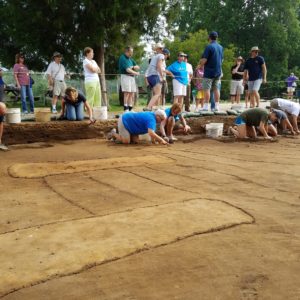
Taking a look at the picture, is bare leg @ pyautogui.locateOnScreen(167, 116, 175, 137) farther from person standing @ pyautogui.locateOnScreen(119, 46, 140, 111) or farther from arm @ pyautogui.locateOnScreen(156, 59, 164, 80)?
person standing @ pyautogui.locateOnScreen(119, 46, 140, 111)

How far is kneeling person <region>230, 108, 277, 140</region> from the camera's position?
8781mm

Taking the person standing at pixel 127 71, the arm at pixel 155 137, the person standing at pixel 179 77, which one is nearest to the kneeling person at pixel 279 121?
the person standing at pixel 179 77

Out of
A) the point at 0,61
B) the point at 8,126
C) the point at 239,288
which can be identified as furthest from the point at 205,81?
the point at 0,61

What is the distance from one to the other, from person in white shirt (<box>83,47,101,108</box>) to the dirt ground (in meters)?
3.00

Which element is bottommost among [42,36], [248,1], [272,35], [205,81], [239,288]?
[239,288]

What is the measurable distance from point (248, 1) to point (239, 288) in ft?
142

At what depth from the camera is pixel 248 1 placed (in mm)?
41938

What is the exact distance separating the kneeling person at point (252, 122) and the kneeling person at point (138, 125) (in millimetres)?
2056

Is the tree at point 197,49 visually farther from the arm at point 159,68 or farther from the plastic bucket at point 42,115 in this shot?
the plastic bucket at point 42,115

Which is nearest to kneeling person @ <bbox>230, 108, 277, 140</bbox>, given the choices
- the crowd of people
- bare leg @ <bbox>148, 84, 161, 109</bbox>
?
the crowd of people

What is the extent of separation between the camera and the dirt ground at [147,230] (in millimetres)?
2617

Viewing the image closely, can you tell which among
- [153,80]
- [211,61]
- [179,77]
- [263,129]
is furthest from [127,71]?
[263,129]

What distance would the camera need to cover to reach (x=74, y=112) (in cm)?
905

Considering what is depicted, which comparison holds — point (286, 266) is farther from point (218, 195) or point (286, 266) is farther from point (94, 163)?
point (94, 163)
